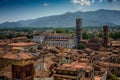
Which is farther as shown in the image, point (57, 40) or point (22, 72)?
point (57, 40)

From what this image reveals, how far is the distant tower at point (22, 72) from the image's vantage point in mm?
24609

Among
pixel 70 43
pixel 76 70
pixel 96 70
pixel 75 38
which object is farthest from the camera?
pixel 75 38

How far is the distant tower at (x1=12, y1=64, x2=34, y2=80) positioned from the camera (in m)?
24.6

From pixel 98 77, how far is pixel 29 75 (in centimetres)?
1747

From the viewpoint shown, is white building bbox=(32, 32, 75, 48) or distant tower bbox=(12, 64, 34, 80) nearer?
distant tower bbox=(12, 64, 34, 80)

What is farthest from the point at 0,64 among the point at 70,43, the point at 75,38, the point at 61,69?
the point at 75,38

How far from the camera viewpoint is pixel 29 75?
26.3m

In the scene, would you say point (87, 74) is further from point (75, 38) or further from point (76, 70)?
point (75, 38)

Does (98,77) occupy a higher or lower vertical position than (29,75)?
lower

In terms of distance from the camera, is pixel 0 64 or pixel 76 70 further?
pixel 0 64

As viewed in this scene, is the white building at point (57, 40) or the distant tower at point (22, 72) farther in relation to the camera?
the white building at point (57, 40)

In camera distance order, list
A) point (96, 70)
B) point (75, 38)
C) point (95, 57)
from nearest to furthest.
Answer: point (96, 70) < point (95, 57) < point (75, 38)

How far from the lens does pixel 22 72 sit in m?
24.5

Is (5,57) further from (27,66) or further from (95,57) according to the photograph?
(95,57)
